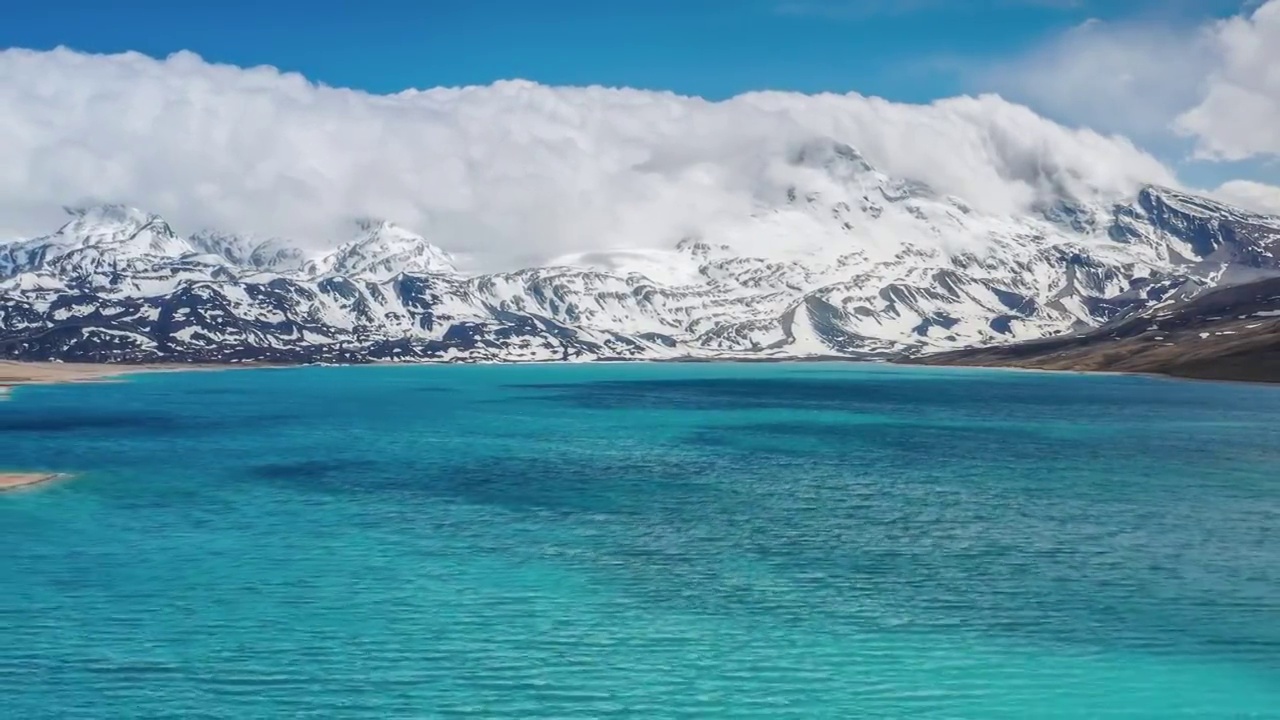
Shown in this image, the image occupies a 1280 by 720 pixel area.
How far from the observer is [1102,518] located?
6225 centimetres

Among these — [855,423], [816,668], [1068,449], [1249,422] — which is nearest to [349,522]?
[816,668]

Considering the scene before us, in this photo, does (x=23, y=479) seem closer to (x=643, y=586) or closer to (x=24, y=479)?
(x=24, y=479)

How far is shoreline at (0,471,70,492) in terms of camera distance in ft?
242

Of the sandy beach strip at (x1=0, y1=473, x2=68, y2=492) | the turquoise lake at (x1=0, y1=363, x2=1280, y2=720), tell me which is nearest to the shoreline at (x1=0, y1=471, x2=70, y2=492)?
the sandy beach strip at (x1=0, y1=473, x2=68, y2=492)

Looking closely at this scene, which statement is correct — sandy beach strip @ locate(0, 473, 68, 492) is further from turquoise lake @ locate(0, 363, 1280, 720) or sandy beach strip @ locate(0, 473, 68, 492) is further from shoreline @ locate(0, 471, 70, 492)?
turquoise lake @ locate(0, 363, 1280, 720)

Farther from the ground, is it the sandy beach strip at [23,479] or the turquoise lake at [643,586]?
the sandy beach strip at [23,479]

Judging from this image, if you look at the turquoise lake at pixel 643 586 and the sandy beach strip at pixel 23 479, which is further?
the sandy beach strip at pixel 23 479

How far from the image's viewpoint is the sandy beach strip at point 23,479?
74100 mm

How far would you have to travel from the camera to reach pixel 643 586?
4572 centimetres

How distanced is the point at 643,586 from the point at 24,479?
5231 cm

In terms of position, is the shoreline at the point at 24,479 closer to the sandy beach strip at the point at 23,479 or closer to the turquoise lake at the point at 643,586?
the sandy beach strip at the point at 23,479

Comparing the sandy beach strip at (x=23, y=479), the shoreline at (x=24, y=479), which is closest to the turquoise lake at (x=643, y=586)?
the shoreline at (x=24, y=479)

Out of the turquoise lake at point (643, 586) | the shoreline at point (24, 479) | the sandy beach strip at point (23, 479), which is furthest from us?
the sandy beach strip at point (23, 479)

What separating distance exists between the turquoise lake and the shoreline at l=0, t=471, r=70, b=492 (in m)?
3.15
